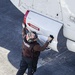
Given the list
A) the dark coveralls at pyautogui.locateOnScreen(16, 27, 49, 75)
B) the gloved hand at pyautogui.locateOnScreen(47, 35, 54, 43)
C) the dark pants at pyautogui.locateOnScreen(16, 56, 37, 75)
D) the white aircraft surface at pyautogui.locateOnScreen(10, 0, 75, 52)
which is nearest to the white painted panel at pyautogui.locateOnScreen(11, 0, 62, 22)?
the white aircraft surface at pyautogui.locateOnScreen(10, 0, 75, 52)

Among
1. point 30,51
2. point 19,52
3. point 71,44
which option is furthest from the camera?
point 19,52

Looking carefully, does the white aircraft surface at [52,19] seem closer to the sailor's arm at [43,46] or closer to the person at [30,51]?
the sailor's arm at [43,46]

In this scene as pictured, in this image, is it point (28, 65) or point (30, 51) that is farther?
point (28, 65)

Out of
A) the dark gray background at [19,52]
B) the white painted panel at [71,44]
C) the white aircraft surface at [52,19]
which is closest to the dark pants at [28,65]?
the dark gray background at [19,52]

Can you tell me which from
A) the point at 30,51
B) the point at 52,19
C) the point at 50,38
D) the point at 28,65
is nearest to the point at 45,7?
the point at 52,19

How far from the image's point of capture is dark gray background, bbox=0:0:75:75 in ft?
24.0

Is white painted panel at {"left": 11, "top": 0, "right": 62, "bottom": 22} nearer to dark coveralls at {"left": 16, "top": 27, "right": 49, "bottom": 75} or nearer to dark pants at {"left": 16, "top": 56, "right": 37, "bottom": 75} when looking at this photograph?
dark coveralls at {"left": 16, "top": 27, "right": 49, "bottom": 75}

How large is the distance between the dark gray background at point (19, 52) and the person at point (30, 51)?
489 mm

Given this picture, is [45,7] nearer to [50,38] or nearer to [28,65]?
[50,38]

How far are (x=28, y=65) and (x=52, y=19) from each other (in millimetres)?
1296

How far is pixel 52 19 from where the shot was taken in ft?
23.2

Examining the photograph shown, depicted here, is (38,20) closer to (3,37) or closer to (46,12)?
(46,12)

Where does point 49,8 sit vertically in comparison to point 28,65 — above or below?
above

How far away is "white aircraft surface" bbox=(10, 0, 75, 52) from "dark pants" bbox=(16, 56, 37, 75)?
2.38 ft
